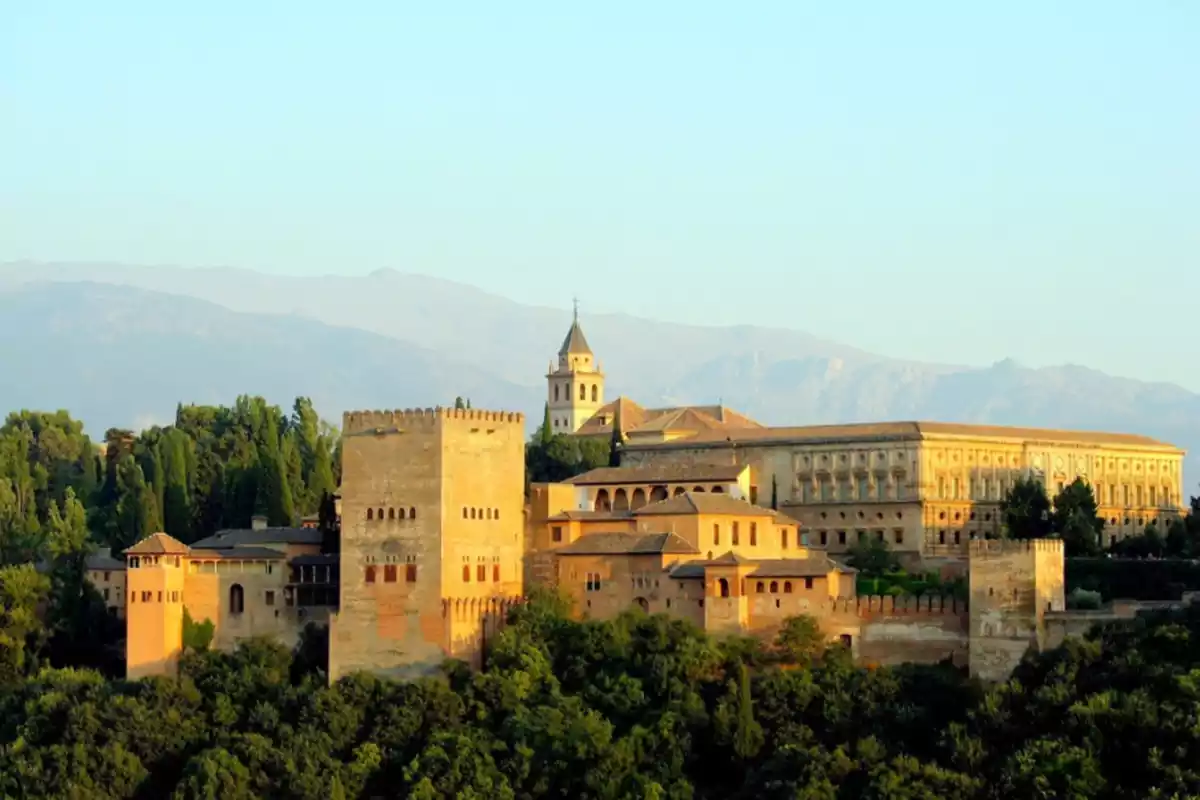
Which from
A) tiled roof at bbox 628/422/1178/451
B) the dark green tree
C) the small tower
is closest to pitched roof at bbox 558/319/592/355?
the small tower

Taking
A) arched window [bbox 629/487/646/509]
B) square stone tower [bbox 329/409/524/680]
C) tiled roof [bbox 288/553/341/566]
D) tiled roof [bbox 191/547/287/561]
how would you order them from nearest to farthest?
square stone tower [bbox 329/409/524/680], tiled roof [bbox 191/547/287/561], tiled roof [bbox 288/553/341/566], arched window [bbox 629/487/646/509]

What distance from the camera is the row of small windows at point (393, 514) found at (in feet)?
176

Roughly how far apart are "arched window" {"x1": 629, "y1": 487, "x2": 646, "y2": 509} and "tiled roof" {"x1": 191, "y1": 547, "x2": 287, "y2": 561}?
10.1 m

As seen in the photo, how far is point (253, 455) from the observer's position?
73562 mm

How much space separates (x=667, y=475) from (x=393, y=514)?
11.7 metres

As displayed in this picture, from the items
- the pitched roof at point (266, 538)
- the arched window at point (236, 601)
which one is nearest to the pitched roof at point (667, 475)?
the pitched roof at point (266, 538)

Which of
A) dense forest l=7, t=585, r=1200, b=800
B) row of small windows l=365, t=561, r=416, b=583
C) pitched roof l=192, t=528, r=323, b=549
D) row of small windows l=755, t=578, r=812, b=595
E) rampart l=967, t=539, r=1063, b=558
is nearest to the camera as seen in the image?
dense forest l=7, t=585, r=1200, b=800

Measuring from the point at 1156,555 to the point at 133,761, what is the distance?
89.3ft

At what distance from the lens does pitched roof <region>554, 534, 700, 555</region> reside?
5422 centimetres

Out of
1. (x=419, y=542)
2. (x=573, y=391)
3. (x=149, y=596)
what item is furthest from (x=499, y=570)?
(x=573, y=391)

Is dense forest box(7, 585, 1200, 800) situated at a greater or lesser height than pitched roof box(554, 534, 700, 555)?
lesser

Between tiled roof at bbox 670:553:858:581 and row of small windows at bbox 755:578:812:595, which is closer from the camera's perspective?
row of small windows at bbox 755:578:812:595

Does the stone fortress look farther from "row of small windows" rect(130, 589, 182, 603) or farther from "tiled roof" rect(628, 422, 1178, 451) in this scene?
"tiled roof" rect(628, 422, 1178, 451)

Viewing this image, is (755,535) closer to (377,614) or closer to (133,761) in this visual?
(377,614)
